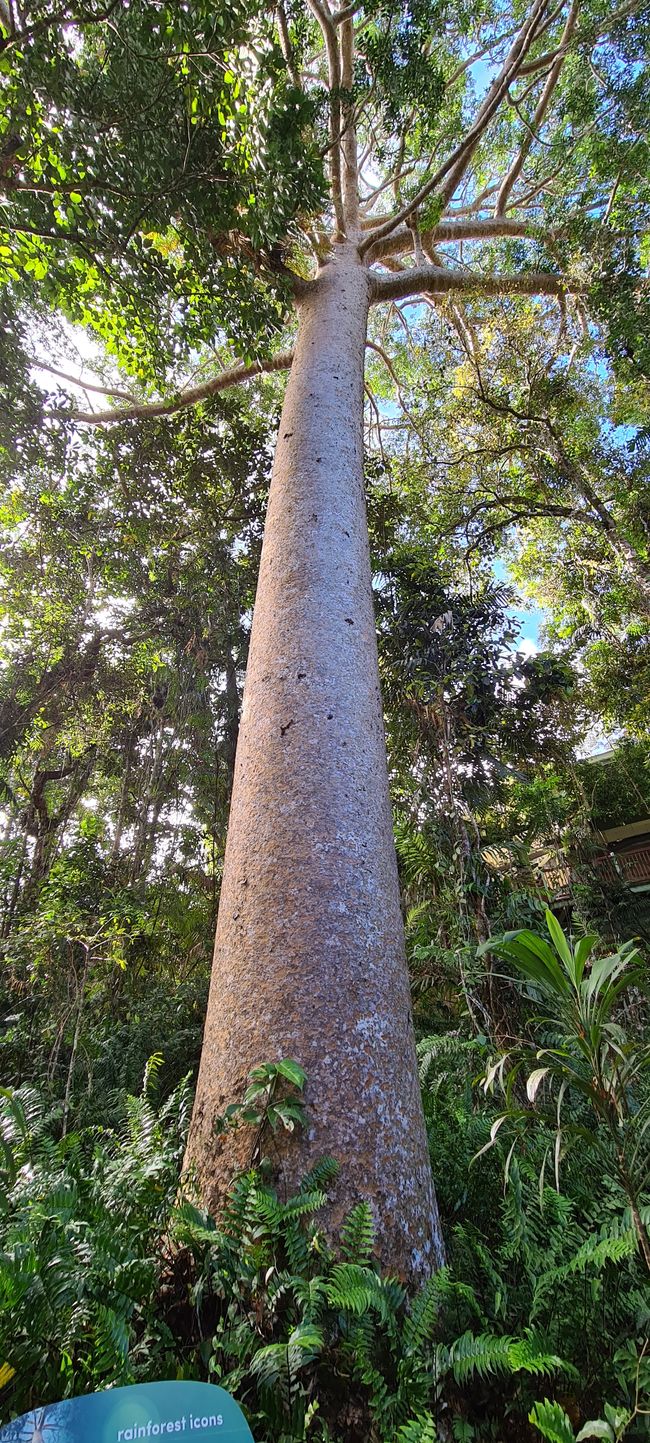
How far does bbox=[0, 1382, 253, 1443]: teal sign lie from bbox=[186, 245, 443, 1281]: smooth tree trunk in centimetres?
41

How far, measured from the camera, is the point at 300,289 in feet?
12.9

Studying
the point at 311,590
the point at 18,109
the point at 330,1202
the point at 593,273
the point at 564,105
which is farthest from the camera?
the point at 564,105

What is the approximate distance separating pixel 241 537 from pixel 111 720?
7.82 feet

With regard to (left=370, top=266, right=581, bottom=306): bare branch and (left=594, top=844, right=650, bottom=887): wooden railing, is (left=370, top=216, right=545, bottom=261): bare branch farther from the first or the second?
(left=594, top=844, right=650, bottom=887): wooden railing

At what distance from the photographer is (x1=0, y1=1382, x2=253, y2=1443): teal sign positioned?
0.72 metres

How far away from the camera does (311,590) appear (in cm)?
221

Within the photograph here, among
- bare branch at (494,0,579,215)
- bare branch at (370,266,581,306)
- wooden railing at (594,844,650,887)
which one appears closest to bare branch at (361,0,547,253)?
bare branch at (370,266,581,306)

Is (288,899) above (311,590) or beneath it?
beneath

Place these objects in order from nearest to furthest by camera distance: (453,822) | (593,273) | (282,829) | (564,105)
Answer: (282,829), (453,822), (593,273), (564,105)

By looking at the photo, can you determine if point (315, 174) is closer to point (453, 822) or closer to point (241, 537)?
point (241, 537)

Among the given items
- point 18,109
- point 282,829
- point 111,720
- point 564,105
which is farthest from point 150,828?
point 564,105

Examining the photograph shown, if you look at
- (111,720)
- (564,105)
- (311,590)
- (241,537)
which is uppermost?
(564,105)

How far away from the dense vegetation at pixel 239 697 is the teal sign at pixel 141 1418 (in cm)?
16

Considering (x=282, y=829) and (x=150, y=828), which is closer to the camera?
(x=282, y=829)
